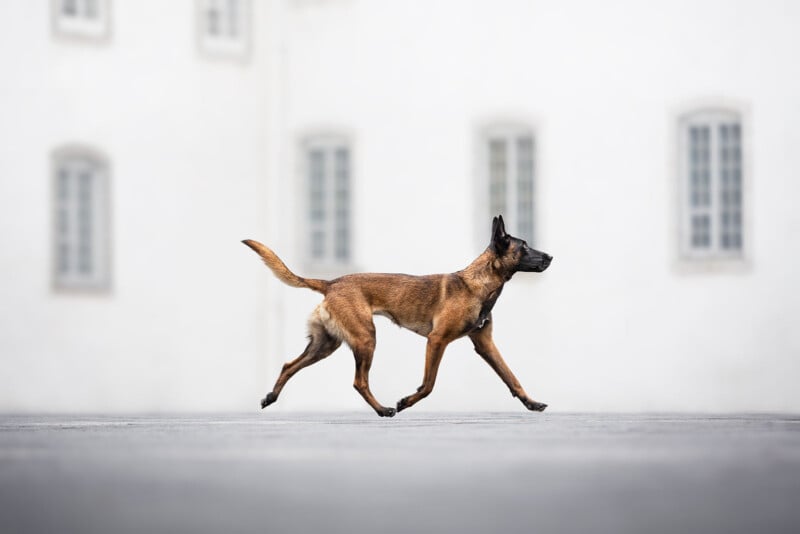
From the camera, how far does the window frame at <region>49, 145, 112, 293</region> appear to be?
2498 cm

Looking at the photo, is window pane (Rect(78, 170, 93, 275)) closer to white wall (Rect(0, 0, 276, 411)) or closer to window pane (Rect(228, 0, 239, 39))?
white wall (Rect(0, 0, 276, 411))

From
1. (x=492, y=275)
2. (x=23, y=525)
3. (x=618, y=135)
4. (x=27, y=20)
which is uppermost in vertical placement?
(x=27, y=20)

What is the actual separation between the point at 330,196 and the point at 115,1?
4.05 m

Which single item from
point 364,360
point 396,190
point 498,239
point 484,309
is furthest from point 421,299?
point 396,190

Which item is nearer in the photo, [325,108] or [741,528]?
[741,528]

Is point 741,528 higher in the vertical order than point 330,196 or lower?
lower

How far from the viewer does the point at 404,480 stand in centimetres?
858

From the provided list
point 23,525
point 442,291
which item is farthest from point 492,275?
point 23,525

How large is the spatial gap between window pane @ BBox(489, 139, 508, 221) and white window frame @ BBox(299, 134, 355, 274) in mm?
2023

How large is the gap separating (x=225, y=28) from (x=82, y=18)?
218 centimetres

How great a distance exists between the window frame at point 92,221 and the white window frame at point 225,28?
2.29 m

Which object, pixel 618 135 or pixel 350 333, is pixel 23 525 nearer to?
pixel 350 333

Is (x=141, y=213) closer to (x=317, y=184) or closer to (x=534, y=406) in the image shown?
(x=317, y=184)

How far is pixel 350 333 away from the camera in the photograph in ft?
47.8
